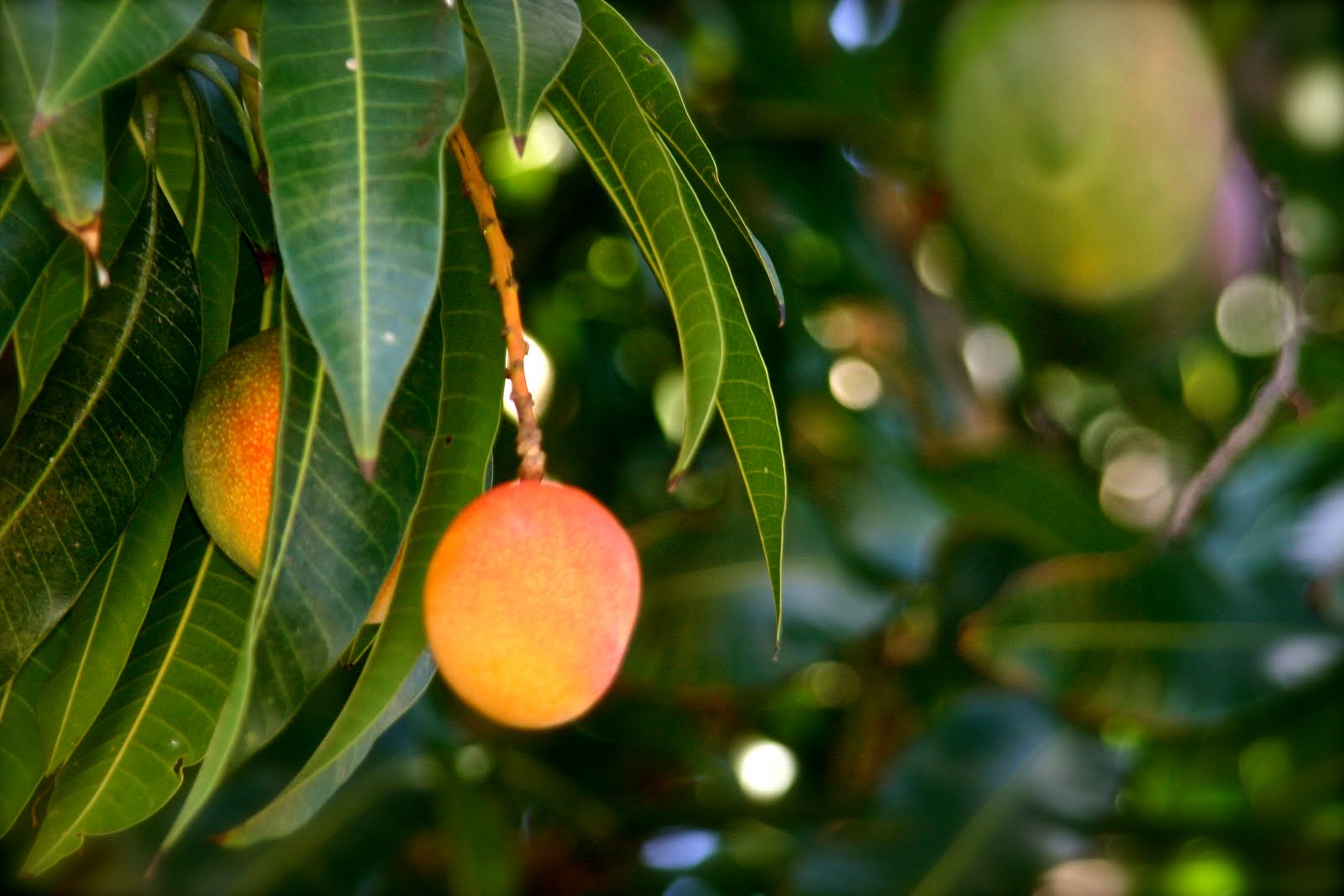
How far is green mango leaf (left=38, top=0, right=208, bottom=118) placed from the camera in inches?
17.8

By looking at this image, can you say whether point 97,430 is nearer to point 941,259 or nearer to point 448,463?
point 448,463

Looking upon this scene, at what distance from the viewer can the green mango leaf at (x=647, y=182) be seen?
58cm

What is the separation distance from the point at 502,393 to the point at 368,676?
5.8 inches

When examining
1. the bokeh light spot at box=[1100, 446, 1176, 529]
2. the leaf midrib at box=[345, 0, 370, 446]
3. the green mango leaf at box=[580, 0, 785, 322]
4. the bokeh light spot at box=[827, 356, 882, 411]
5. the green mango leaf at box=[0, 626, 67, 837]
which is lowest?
the green mango leaf at box=[0, 626, 67, 837]

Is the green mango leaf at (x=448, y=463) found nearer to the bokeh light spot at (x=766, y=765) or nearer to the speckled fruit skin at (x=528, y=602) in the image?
the speckled fruit skin at (x=528, y=602)

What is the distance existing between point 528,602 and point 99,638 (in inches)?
10.4

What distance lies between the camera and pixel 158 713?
67cm

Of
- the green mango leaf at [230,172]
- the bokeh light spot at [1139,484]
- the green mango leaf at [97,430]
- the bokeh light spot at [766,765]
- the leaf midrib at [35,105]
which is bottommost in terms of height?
the green mango leaf at [97,430]

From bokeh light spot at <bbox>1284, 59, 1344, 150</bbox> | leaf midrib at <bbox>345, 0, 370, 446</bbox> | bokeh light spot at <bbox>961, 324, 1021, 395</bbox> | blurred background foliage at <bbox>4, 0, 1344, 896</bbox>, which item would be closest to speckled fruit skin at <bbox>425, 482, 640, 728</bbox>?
leaf midrib at <bbox>345, 0, 370, 446</bbox>

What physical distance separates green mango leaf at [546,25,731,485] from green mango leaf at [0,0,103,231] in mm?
220

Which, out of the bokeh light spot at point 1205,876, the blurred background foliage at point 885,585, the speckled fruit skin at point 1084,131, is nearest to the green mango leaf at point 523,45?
the blurred background foliage at point 885,585

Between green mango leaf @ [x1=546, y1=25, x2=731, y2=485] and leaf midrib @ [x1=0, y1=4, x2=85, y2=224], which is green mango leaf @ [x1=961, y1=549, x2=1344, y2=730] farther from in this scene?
leaf midrib @ [x1=0, y1=4, x2=85, y2=224]

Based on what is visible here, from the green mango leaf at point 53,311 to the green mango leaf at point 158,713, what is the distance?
14 cm

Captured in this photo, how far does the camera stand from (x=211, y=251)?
0.74m
